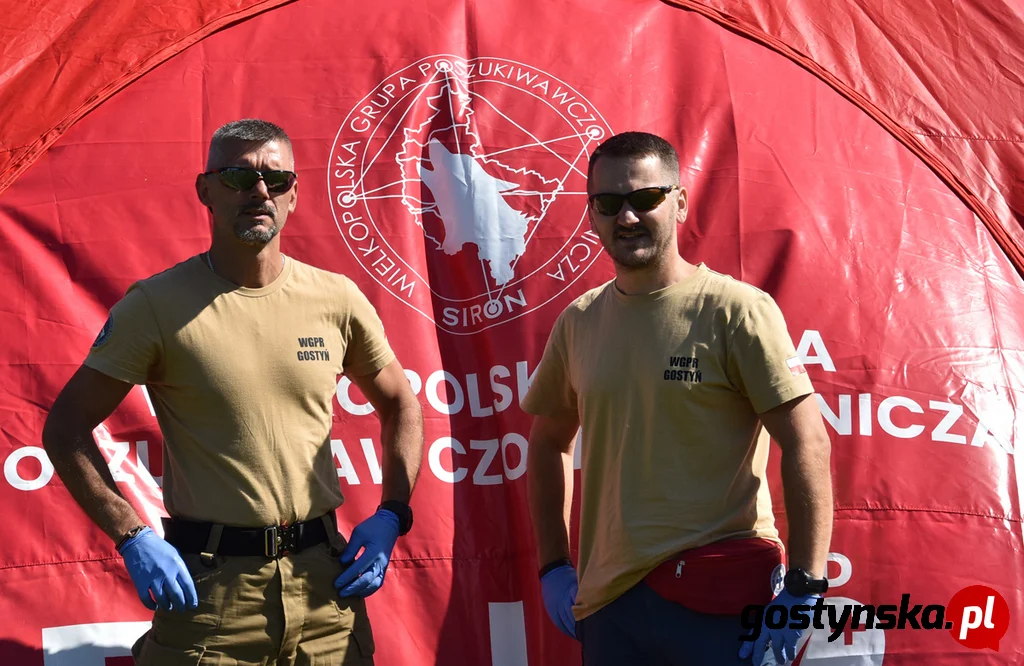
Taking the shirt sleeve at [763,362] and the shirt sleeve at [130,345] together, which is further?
the shirt sleeve at [130,345]

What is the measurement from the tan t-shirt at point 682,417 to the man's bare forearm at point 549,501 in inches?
10.0

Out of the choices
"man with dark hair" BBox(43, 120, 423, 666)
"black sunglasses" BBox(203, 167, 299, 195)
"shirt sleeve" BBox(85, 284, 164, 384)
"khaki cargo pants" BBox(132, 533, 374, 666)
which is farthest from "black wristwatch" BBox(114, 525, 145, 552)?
"black sunglasses" BBox(203, 167, 299, 195)

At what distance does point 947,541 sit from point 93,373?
244 cm

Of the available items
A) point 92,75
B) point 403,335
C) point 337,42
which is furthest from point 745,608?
point 92,75

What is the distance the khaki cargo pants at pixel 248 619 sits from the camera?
8.26ft

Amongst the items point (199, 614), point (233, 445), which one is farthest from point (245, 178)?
point (199, 614)

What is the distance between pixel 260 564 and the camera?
8.32ft

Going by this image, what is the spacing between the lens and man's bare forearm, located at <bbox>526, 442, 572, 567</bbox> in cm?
277

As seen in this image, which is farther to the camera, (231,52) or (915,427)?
(231,52)

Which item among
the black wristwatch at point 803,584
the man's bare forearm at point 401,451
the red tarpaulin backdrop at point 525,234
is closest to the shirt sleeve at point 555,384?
the man's bare forearm at point 401,451

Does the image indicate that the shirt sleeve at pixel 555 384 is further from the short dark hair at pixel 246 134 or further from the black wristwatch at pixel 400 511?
the short dark hair at pixel 246 134

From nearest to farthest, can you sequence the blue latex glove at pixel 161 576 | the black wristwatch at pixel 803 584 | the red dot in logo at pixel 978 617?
the black wristwatch at pixel 803 584
the blue latex glove at pixel 161 576
the red dot in logo at pixel 978 617

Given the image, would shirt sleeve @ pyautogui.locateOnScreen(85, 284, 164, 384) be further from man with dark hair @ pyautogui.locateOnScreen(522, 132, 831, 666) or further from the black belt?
man with dark hair @ pyautogui.locateOnScreen(522, 132, 831, 666)

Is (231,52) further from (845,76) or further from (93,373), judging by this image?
(845,76)
